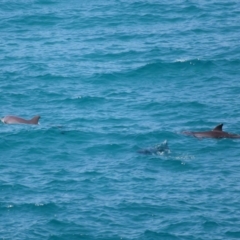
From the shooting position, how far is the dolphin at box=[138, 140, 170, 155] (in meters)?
34.9

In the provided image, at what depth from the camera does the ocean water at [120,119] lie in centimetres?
2964

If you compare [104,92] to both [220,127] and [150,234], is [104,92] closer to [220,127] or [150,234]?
[220,127]

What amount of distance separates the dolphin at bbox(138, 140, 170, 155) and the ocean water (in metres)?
0.24

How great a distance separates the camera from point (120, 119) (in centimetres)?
3959

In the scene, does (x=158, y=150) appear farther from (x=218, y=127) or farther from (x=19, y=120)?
(x=19, y=120)

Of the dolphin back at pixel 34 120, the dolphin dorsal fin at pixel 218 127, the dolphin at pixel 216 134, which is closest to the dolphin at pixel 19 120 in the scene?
the dolphin back at pixel 34 120

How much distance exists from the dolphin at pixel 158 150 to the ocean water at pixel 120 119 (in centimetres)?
24

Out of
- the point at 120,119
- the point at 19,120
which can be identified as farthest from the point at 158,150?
the point at 19,120

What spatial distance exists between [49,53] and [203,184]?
22278mm

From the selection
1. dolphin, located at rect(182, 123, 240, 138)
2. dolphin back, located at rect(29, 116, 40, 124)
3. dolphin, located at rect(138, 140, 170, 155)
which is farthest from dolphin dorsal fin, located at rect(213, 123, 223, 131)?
dolphin back, located at rect(29, 116, 40, 124)

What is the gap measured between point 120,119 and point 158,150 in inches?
201

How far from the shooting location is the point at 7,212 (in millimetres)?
30156

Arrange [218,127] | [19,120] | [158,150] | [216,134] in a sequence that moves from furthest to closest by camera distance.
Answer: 1. [19,120]
2. [216,134]
3. [218,127]
4. [158,150]

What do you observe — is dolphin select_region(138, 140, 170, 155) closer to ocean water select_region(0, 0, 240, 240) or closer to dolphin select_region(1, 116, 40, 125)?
ocean water select_region(0, 0, 240, 240)
